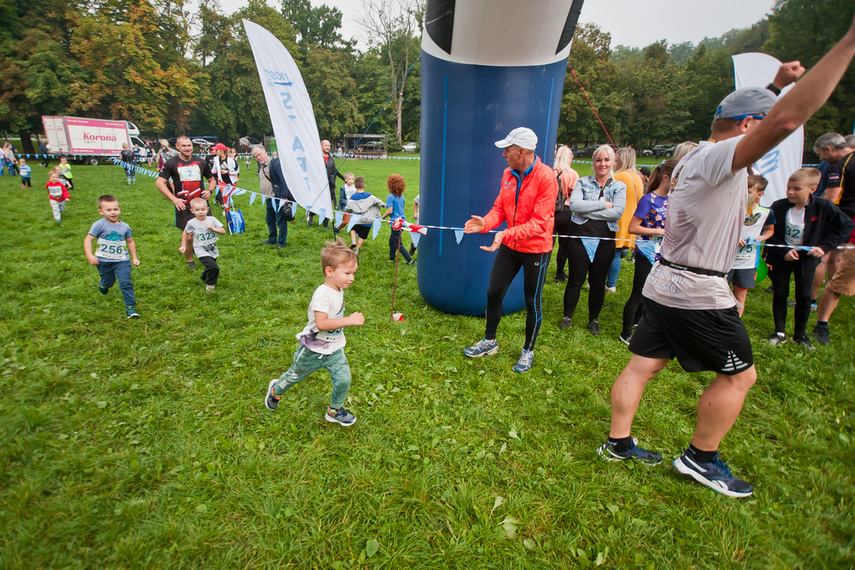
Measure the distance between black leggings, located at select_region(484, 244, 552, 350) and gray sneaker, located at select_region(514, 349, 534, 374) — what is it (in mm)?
52

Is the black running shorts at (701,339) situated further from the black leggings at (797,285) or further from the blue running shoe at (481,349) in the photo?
the black leggings at (797,285)

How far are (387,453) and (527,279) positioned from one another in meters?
1.97

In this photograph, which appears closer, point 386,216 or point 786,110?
point 786,110

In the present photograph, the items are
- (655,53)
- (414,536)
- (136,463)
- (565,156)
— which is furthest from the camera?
(655,53)

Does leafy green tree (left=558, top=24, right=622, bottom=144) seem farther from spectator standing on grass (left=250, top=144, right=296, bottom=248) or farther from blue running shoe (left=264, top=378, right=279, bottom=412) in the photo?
blue running shoe (left=264, top=378, right=279, bottom=412)

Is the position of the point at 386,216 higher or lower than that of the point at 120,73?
lower

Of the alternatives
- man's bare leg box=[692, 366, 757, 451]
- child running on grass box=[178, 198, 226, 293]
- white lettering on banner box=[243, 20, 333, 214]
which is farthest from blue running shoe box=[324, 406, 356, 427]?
white lettering on banner box=[243, 20, 333, 214]

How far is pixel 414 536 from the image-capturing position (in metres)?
2.29

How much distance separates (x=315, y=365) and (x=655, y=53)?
53.2m

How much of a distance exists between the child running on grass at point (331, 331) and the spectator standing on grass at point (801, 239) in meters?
4.57

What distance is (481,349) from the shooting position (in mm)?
4188

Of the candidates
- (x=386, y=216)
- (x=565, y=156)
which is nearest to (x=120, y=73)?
(x=386, y=216)

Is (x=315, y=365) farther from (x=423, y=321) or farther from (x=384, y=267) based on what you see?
(x=384, y=267)

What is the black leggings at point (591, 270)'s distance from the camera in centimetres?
456
